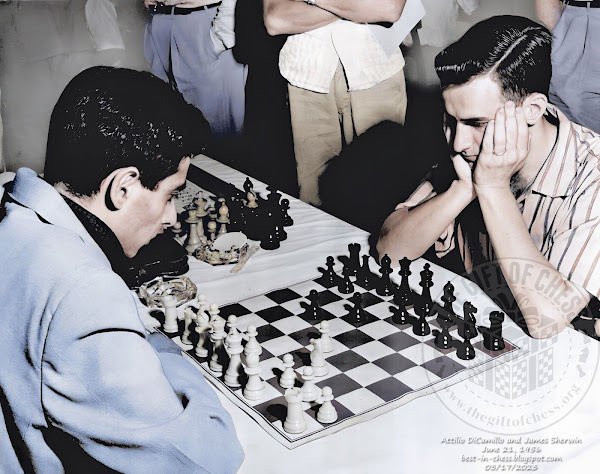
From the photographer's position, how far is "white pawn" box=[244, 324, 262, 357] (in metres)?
1.79

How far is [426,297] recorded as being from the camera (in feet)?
6.99

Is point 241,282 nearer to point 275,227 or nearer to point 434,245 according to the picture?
point 275,227

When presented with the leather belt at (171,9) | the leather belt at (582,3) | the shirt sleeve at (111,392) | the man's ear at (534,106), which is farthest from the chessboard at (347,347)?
the leather belt at (171,9)

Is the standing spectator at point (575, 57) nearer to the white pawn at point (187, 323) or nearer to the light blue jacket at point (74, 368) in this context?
the white pawn at point (187, 323)

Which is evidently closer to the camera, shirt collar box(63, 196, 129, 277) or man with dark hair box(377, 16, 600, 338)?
shirt collar box(63, 196, 129, 277)

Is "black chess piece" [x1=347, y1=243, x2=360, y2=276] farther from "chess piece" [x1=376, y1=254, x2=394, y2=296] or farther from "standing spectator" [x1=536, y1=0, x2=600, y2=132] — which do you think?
"standing spectator" [x1=536, y1=0, x2=600, y2=132]

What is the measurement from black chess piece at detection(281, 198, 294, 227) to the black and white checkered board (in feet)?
1.68

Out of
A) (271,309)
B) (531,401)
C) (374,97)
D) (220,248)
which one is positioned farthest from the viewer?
(374,97)

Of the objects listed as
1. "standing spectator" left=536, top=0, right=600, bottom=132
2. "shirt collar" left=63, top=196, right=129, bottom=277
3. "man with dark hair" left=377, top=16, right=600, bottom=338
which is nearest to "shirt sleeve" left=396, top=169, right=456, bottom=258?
"man with dark hair" left=377, top=16, right=600, bottom=338

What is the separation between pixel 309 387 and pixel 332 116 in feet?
4.97

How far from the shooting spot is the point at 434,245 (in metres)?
2.53

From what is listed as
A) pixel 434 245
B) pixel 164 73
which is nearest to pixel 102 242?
pixel 434 245

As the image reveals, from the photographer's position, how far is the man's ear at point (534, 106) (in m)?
2.13

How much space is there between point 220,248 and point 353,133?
77cm
